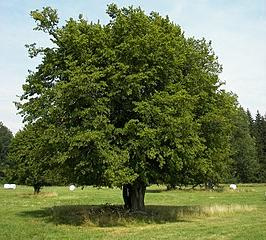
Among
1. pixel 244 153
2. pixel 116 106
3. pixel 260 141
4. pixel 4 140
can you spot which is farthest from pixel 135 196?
pixel 4 140

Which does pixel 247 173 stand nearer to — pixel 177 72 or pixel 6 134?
pixel 177 72

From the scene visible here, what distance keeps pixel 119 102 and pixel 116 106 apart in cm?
39

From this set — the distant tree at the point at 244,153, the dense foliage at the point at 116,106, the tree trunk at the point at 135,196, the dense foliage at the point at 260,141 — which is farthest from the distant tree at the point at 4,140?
the dense foliage at the point at 116,106

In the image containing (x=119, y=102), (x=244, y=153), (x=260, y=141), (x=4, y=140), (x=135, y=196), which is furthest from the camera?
(x=4, y=140)

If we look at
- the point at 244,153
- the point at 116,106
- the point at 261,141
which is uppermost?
the point at 261,141

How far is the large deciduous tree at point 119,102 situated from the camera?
24.8 m

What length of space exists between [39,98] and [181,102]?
8.16 metres

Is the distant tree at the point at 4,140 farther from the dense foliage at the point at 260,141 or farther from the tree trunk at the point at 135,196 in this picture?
the tree trunk at the point at 135,196

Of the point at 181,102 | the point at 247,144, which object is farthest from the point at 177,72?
the point at 247,144

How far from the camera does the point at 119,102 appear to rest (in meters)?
26.9

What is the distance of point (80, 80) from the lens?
24172 mm

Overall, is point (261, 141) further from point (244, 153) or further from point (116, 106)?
point (116, 106)

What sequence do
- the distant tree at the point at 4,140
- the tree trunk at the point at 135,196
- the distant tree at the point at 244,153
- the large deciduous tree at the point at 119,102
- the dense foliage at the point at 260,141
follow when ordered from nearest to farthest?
the large deciduous tree at the point at 119,102, the tree trunk at the point at 135,196, the distant tree at the point at 244,153, the dense foliage at the point at 260,141, the distant tree at the point at 4,140

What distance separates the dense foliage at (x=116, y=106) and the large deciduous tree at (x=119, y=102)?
0.06m
